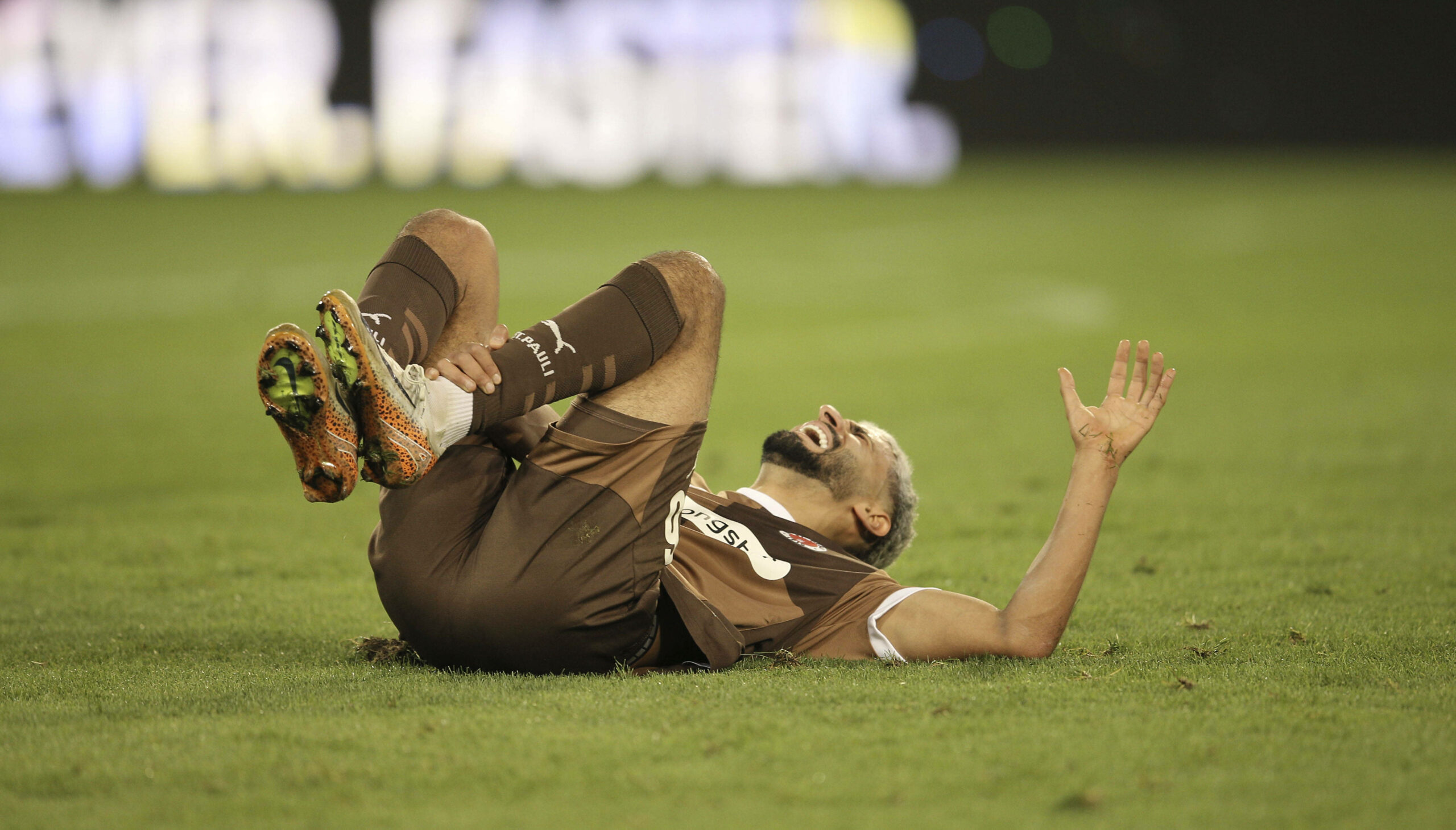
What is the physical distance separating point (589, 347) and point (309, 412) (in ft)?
2.17

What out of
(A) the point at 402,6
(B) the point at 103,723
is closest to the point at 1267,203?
(A) the point at 402,6

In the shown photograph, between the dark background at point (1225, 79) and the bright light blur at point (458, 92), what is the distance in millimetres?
3928

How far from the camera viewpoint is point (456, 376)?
10.3ft

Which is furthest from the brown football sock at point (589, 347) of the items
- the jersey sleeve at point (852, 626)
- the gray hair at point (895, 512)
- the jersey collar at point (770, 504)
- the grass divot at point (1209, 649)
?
the grass divot at point (1209, 649)

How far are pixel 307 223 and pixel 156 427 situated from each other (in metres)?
13.0

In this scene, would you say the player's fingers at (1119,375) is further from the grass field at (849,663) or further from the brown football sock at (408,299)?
the brown football sock at (408,299)

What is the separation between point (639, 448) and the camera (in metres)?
3.27

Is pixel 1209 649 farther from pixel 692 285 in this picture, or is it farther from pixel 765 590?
pixel 692 285

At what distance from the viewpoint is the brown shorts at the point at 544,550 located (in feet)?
10.4

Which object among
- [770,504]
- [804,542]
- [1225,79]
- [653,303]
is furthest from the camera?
[1225,79]

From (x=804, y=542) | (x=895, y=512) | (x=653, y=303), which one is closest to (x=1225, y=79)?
(x=895, y=512)

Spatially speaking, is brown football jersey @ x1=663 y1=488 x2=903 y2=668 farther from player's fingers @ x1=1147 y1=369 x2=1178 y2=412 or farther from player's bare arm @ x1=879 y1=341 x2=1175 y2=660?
player's fingers @ x1=1147 y1=369 x2=1178 y2=412

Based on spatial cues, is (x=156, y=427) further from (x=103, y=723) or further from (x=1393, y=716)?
(x=1393, y=716)

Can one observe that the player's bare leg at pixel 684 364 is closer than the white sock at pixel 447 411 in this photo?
No
